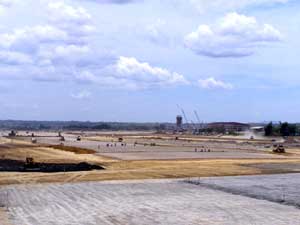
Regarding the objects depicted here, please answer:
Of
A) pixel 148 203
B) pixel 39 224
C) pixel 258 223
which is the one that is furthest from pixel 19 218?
pixel 258 223

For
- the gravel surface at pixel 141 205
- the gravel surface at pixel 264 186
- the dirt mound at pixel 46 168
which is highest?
the dirt mound at pixel 46 168

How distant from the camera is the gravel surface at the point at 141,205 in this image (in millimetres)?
28406

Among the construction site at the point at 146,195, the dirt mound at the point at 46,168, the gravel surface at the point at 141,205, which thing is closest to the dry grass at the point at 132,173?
the construction site at the point at 146,195

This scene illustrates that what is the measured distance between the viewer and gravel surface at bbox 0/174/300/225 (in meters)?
28.4

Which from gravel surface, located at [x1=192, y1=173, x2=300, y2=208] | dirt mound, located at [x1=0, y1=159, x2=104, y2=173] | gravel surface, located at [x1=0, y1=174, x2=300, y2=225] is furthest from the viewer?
dirt mound, located at [x1=0, y1=159, x2=104, y2=173]

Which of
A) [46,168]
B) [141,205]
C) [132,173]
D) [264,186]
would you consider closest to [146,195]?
[141,205]

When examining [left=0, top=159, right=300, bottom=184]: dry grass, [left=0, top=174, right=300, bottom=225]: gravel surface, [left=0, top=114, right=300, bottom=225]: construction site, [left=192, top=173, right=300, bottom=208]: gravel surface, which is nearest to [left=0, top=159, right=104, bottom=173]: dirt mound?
[left=0, top=114, right=300, bottom=225]: construction site

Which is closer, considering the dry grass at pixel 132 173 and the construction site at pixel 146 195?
the construction site at pixel 146 195

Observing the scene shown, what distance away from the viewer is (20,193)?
123 ft

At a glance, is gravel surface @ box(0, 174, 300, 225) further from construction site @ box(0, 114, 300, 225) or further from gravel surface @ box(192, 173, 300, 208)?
gravel surface @ box(192, 173, 300, 208)

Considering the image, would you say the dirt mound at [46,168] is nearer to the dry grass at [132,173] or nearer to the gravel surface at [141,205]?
the dry grass at [132,173]

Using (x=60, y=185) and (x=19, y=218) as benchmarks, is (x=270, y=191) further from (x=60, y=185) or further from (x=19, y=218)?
(x=19, y=218)

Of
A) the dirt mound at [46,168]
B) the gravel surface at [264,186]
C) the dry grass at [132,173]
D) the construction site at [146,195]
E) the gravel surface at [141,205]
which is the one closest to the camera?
the gravel surface at [141,205]

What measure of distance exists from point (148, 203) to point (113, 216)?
485cm
